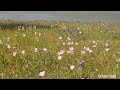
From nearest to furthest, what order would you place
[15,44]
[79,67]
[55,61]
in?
[79,67] < [55,61] < [15,44]

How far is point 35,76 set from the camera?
235 inches

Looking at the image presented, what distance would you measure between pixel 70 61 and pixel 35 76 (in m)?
1.23

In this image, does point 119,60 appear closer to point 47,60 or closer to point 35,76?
point 47,60

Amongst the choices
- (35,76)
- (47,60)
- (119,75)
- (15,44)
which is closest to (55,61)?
(47,60)

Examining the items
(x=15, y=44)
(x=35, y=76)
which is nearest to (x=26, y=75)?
(x=35, y=76)

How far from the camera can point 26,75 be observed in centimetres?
601

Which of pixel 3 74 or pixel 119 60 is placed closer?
pixel 3 74

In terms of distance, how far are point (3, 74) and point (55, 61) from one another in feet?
4.61
